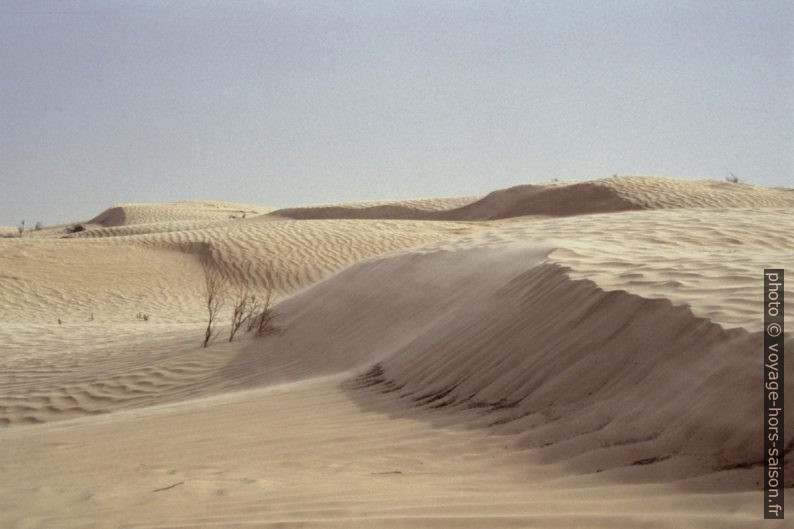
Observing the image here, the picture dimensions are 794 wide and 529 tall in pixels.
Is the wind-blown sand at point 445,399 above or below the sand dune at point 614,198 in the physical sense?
below

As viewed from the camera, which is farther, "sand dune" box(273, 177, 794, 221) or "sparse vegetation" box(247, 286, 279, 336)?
"sand dune" box(273, 177, 794, 221)

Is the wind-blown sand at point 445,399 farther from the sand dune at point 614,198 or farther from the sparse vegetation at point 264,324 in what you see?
the sand dune at point 614,198

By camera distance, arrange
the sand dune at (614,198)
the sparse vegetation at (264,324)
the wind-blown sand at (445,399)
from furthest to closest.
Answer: the sand dune at (614,198) → the sparse vegetation at (264,324) → the wind-blown sand at (445,399)

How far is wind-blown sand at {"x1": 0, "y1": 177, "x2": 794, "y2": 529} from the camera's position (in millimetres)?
3201

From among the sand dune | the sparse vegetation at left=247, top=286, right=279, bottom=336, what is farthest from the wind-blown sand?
the sand dune

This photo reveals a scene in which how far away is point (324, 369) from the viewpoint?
8047 millimetres

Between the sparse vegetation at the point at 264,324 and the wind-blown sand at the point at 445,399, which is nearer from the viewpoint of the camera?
the wind-blown sand at the point at 445,399

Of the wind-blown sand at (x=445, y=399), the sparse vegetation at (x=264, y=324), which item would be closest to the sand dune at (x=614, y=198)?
the wind-blown sand at (x=445, y=399)

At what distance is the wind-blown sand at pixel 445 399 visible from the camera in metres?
3.20

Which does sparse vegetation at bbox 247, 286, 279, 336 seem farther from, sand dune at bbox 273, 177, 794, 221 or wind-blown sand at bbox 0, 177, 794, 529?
sand dune at bbox 273, 177, 794, 221

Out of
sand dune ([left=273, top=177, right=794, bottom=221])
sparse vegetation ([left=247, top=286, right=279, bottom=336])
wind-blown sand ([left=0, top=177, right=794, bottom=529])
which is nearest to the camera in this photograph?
wind-blown sand ([left=0, top=177, right=794, bottom=529])

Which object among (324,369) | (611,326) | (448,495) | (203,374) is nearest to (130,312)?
(203,374)

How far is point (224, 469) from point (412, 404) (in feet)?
5.57

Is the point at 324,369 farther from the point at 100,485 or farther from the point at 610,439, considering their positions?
the point at 610,439
